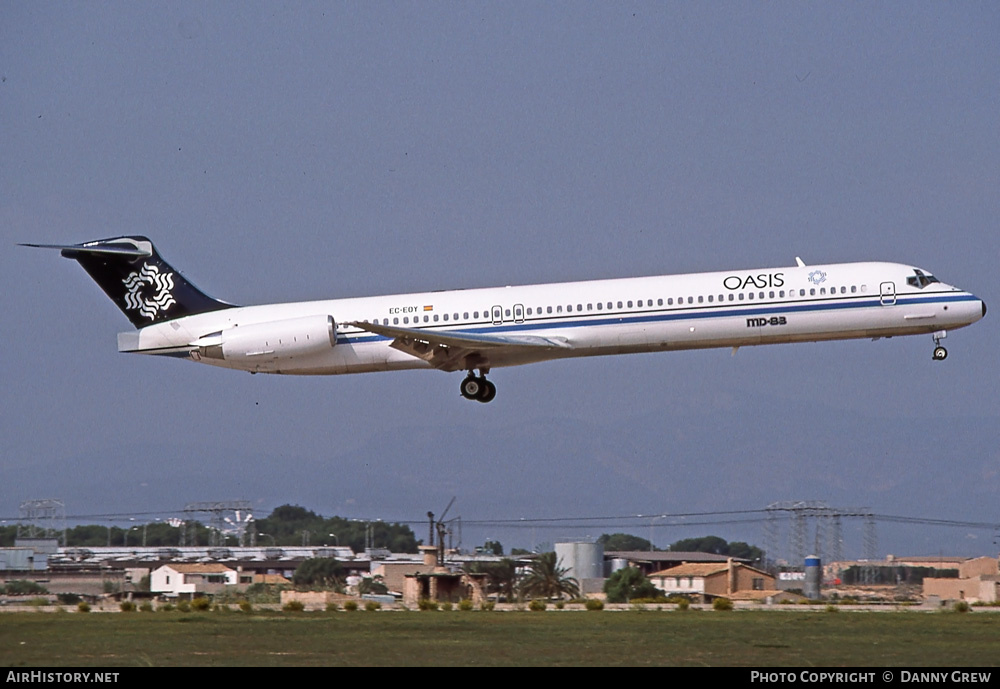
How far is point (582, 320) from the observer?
3575 cm

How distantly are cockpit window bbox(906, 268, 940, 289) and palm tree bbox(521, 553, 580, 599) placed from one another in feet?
55.6

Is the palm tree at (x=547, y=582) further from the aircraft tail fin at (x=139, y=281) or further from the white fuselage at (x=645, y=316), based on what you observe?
the aircraft tail fin at (x=139, y=281)

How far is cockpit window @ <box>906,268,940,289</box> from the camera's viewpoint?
35.6 m

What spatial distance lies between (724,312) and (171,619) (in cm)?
1604

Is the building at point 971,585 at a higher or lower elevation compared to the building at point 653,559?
lower

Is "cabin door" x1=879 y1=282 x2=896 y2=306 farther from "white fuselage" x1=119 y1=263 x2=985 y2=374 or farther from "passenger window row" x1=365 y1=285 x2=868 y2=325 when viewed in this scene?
"passenger window row" x1=365 y1=285 x2=868 y2=325

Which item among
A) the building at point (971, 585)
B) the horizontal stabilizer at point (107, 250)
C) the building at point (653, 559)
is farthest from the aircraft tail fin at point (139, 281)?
the building at point (653, 559)

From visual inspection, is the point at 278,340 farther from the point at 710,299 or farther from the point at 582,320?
the point at 710,299

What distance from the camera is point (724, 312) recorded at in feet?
115

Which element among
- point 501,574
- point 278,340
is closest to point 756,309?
point 278,340

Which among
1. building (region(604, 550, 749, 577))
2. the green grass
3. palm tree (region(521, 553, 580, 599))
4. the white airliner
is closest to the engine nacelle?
the white airliner

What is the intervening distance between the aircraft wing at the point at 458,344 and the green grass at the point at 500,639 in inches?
298

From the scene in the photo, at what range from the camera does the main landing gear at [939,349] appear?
119 ft
